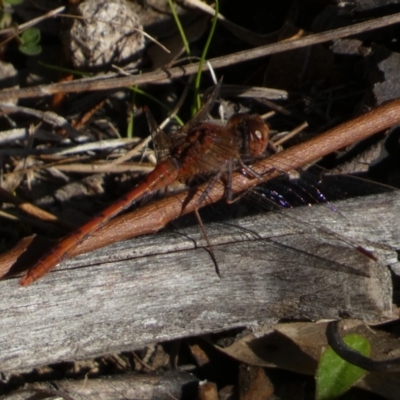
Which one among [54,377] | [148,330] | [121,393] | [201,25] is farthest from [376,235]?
[201,25]

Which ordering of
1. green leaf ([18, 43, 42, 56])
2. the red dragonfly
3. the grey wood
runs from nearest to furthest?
the grey wood, the red dragonfly, green leaf ([18, 43, 42, 56])

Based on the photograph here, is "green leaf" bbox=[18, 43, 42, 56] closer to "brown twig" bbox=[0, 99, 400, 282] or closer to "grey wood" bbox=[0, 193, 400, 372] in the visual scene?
"brown twig" bbox=[0, 99, 400, 282]

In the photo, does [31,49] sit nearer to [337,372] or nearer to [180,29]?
[180,29]

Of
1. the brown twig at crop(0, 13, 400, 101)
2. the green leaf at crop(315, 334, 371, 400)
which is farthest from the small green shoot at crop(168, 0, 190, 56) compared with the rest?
the green leaf at crop(315, 334, 371, 400)

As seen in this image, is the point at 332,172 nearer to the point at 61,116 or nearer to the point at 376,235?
the point at 376,235

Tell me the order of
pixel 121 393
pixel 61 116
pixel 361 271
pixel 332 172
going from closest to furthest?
pixel 361 271
pixel 121 393
pixel 332 172
pixel 61 116
